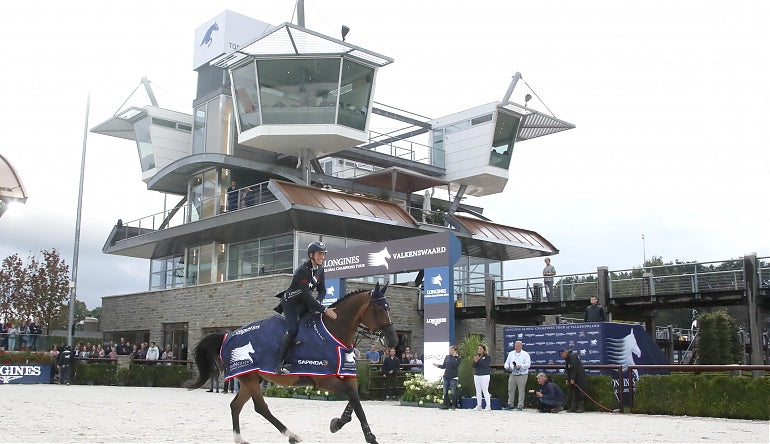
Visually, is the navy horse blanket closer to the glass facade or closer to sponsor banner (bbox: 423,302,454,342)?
sponsor banner (bbox: 423,302,454,342)

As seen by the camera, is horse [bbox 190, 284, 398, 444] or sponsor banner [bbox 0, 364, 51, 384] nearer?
horse [bbox 190, 284, 398, 444]

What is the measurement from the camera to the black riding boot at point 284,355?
33.2 feet

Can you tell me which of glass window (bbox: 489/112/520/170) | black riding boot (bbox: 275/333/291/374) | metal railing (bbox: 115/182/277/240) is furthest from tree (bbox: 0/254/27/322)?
black riding boot (bbox: 275/333/291/374)

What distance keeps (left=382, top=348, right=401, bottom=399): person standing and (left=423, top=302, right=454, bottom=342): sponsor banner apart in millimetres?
2864

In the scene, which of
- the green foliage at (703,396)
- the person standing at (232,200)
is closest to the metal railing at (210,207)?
the person standing at (232,200)

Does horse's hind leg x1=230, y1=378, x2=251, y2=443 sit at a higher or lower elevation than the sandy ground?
higher

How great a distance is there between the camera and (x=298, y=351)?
10055 millimetres

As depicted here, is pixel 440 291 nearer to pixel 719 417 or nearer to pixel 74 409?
pixel 719 417

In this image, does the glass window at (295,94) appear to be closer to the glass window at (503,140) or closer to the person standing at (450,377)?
the glass window at (503,140)

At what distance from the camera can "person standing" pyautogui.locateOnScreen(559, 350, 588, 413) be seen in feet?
62.4

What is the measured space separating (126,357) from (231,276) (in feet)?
23.6

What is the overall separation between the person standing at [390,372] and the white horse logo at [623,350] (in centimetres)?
652

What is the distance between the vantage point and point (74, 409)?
16.1m

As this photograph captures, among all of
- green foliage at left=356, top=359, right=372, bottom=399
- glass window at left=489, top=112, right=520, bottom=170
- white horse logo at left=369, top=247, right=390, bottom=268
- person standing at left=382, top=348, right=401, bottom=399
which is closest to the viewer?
green foliage at left=356, top=359, right=372, bottom=399
